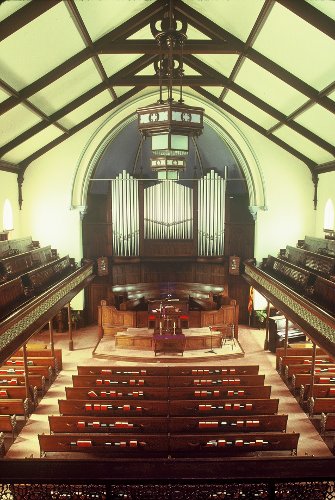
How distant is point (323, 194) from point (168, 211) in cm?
650

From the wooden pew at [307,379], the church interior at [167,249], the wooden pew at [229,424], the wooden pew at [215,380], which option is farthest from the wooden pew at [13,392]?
the wooden pew at [307,379]

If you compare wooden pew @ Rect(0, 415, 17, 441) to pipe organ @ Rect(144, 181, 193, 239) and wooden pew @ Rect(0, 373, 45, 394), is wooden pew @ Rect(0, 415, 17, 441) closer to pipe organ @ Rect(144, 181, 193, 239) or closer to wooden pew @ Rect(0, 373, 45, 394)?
wooden pew @ Rect(0, 373, 45, 394)

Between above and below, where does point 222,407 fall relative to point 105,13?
below

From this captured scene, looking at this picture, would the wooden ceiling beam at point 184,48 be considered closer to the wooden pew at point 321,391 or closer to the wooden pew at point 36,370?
the wooden pew at point 321,391

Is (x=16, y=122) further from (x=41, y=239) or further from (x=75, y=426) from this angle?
(x=75, y=426)

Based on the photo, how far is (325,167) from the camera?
16.4 meters

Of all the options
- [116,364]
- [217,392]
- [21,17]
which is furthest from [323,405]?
[21,17]

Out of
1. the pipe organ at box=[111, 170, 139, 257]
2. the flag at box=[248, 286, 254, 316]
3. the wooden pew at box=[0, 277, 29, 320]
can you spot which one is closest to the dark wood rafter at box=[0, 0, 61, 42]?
the wooden pew at box=[0, 277, 29, 320]

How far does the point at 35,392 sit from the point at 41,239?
8.30 m

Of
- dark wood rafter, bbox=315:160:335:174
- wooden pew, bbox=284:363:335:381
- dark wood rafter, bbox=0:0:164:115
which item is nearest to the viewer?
dark wood rafter, bbox=0:0:164:115

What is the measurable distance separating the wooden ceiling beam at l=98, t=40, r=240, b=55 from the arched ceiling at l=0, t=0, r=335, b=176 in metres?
0.03

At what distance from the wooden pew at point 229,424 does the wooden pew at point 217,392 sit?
3.41 feet

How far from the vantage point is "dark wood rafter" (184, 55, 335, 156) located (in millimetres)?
13695

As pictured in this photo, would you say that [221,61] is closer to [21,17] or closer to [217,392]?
[21,17]
